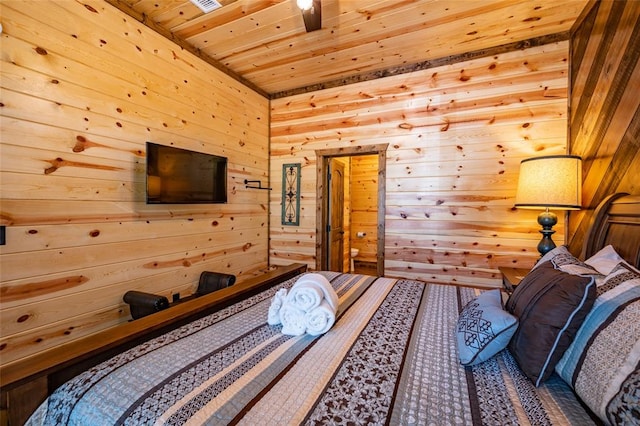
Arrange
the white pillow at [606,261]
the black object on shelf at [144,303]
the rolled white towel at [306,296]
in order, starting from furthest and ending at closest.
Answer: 1. the black object on shelf at [144,303]
2. the rolled white towel at [306,296]
3. the white pillow at [606,261]

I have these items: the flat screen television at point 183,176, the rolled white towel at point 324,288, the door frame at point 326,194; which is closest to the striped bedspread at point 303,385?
the rolled white towel at point 324,288

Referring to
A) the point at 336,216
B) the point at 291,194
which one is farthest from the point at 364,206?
the point at 291,194

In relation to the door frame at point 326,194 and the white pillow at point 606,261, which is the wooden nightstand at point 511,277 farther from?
the door frame at point 326,194

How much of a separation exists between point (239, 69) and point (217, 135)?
87cm

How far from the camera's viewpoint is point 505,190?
2.78m

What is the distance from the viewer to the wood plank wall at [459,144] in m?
2.67

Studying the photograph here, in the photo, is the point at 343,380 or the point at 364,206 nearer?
the point at 343,380

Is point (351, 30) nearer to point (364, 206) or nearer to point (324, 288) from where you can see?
point (324, 288)

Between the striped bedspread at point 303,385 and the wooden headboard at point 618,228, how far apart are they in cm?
93

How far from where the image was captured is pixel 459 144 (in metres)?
2.94

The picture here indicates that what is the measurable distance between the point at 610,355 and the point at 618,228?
3.77ft

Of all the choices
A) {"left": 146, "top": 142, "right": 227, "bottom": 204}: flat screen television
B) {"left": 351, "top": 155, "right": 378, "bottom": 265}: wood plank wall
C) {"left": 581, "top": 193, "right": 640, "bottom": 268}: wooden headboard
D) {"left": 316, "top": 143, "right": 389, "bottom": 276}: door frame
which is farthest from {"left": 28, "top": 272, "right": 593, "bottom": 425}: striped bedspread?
{"left": 351, "top": 155, "right": 378, "bottom": 265}: wood plank wall

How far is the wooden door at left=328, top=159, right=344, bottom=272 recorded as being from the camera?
12.7 feet

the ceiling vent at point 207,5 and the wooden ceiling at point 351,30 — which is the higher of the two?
the wooden ceiling at point 351,30
